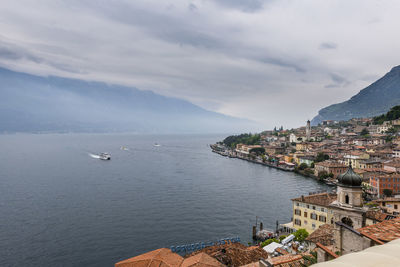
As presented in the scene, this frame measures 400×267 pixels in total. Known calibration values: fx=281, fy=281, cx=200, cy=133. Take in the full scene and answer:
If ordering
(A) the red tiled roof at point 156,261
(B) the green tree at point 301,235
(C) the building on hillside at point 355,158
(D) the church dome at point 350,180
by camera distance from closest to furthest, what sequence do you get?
(D) the church dome at point 350,180 < (A) the red tiled roof at point 156,261 < (B) the green tree at point 301,235 < (C) the building on hillside at point 355,158

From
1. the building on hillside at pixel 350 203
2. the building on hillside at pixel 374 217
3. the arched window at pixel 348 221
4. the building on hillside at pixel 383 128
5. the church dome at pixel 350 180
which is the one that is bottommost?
the building on hillside at pixel 374 217

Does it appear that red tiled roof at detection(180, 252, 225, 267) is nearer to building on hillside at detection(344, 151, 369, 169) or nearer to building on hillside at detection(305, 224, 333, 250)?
building on hillside at detection(305, 224, 333, 250)

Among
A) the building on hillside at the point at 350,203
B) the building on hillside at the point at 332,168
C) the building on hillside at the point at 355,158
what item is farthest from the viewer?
the building on hillside at the point at 355,158

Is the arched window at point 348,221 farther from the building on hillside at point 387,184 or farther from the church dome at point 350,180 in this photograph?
the building on hillside at point 387,184

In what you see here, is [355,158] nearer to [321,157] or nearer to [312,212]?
[321,157]

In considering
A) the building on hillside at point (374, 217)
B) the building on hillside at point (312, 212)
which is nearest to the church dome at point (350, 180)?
the building on hillside at point (374, 217)

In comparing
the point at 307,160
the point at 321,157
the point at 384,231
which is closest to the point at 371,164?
the point at 321,157

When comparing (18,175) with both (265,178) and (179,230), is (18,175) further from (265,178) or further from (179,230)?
(265,178)

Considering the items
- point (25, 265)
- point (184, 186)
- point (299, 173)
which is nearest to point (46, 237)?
point (25, 265)

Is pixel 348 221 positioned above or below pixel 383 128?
below
